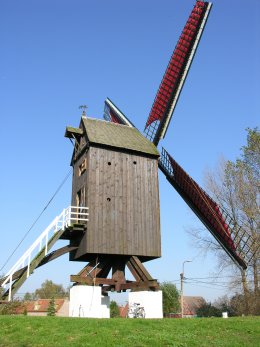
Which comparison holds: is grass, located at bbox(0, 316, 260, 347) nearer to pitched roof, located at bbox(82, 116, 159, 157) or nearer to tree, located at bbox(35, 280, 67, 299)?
pitched roof, located at bbox(82, 116, 159, 157)

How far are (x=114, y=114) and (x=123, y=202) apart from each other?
916cm

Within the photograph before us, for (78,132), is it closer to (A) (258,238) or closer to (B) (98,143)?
(B) (98,143)

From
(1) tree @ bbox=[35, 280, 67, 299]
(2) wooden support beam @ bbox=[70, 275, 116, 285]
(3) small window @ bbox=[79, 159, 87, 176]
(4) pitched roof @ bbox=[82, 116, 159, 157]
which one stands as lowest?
(2) wooden support beam @ bbox=[70, 275, 116, 285]

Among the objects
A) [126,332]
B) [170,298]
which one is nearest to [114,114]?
[126,332]

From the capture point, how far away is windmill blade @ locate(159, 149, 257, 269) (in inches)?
832

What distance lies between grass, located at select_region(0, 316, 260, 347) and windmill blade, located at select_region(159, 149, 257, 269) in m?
8.75

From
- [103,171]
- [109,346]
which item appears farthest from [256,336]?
[103,171]

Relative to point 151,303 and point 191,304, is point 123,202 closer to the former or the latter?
point 151,303

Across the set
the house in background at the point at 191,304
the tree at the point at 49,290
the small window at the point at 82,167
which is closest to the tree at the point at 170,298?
the house in background at the point at 191,304

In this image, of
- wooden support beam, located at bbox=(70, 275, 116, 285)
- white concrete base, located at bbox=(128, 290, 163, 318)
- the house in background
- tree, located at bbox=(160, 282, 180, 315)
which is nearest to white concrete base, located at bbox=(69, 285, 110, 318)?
wooden support beam, located at bbox=(70, 275, 116, 285)

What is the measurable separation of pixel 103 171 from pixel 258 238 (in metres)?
11.4

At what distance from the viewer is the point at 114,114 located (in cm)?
2595

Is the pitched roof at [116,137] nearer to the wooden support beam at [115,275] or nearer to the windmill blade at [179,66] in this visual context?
the windmill blade at [179,66]

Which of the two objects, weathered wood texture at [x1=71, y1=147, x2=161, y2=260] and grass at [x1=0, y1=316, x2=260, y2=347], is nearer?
grass at [x1=0, y1=316, x2=260, y2=347]
